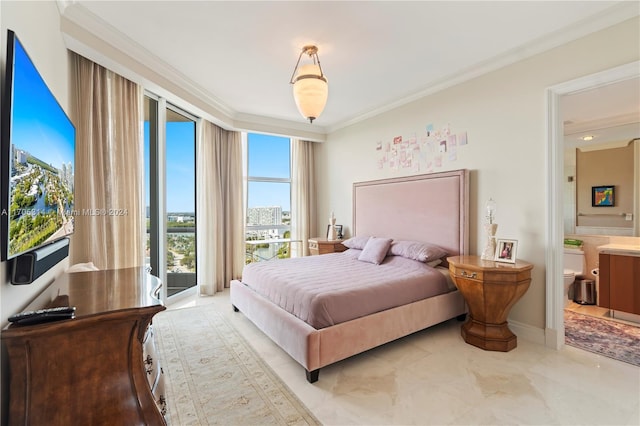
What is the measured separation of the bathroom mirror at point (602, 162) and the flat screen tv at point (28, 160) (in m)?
4.51

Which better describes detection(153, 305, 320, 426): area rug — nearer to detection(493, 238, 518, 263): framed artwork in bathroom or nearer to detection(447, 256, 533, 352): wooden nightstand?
detection(447, 256, 533, 352): wooden nightstand

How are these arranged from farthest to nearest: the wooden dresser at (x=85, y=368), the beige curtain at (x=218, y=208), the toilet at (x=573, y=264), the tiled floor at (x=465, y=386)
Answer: the beige curtain at (x=218, y=208) < the toilet at (x=573, y=264) < the tiled floor at (x=465, y=386) < the wooden dresser at (x=85, y=368)

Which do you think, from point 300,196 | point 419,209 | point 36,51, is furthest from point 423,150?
point 36,51

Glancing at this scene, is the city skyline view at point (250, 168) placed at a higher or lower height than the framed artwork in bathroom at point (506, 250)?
higher

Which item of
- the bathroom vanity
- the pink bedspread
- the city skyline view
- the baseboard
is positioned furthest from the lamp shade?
the bathroom vanity

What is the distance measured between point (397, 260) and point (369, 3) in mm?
2528

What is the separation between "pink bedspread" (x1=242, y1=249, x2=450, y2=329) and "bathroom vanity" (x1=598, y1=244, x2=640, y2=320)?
76.6 inches

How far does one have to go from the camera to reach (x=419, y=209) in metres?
3.75

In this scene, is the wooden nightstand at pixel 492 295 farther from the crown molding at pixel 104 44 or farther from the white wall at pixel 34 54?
the crown molding at pixel 104 44

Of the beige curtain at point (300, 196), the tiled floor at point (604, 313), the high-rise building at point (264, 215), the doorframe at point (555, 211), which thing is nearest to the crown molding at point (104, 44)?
the high-rise building at point (264, 215)

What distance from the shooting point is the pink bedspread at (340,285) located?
2328mm

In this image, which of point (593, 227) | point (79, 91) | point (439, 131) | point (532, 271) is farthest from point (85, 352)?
point (593, 227)

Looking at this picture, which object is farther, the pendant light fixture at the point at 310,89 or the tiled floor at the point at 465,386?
the pendant light fixture at the point at 310,89

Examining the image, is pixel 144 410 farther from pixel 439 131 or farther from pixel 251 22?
pixel 439 131
